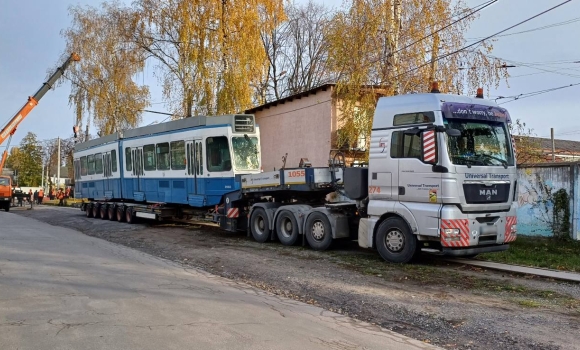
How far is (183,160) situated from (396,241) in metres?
9.14

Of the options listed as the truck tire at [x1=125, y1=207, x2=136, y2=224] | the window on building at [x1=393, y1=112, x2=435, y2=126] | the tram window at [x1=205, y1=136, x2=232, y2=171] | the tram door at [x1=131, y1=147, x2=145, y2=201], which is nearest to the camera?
the window on building at [x1=393, y1=112, x2=435, y2=126]

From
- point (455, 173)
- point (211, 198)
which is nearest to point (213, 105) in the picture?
point (211, 198)

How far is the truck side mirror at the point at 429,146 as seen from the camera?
988 centimetres

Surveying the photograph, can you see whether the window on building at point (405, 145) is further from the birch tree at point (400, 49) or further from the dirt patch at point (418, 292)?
the birch tree at point (400, 49)

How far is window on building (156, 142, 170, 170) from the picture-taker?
60.5 feet

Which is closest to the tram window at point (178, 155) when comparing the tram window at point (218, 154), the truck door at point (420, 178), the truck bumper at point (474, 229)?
the tram window at point (218, 154)

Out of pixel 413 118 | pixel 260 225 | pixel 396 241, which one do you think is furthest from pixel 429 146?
pixel 260 225

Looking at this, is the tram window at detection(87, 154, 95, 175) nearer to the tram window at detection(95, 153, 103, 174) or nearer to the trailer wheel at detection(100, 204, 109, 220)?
the tram window at detection(95, 153, 103, 174)

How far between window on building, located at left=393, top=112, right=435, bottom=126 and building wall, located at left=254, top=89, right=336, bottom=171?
38.2 ft

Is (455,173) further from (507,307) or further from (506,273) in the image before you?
(507,307)

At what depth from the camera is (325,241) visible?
1258 centimetres

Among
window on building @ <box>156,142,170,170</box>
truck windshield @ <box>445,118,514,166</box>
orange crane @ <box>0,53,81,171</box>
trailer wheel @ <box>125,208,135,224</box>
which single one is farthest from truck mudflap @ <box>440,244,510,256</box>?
orange crane @ <box>0,53,81,171</box>

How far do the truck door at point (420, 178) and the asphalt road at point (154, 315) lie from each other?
3.62 m

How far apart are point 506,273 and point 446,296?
8.89ft
